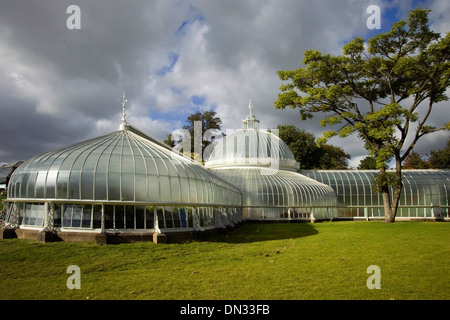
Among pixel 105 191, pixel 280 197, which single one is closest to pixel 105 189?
pixel 105 191

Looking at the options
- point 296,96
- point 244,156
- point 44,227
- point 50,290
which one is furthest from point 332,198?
point 50,290

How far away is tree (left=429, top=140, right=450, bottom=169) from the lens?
56.3 meters

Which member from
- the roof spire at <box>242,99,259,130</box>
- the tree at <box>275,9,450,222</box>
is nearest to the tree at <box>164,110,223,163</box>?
the roof spire at <box>242,99,259,130</box>

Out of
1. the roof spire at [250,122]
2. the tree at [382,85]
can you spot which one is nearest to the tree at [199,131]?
the roof spire at [250,122]

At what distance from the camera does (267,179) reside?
35031 millimetres

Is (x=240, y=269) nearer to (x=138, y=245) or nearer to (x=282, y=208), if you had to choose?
(x=138, y=245)

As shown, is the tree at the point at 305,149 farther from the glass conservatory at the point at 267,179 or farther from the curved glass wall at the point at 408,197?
the curved glass wall at the point at 408,197

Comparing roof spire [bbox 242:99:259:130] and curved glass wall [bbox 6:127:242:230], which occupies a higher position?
roof spire [bbox 242:99:259:130]

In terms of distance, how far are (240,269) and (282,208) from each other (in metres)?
Result: 23.0

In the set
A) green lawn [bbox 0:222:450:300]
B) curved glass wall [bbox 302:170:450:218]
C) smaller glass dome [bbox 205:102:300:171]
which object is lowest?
green lawn [bbox 0:222:450:300]

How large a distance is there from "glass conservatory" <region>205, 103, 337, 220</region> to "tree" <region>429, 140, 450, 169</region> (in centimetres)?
3074

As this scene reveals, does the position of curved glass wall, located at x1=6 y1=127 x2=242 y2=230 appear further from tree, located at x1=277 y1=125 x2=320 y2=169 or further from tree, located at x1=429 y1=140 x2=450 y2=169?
tree, located at x1=429 y1=140 x2=450 y2=169

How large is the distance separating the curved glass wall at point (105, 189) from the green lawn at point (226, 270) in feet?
4.91

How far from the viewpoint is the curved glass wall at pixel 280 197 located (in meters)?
33.2
